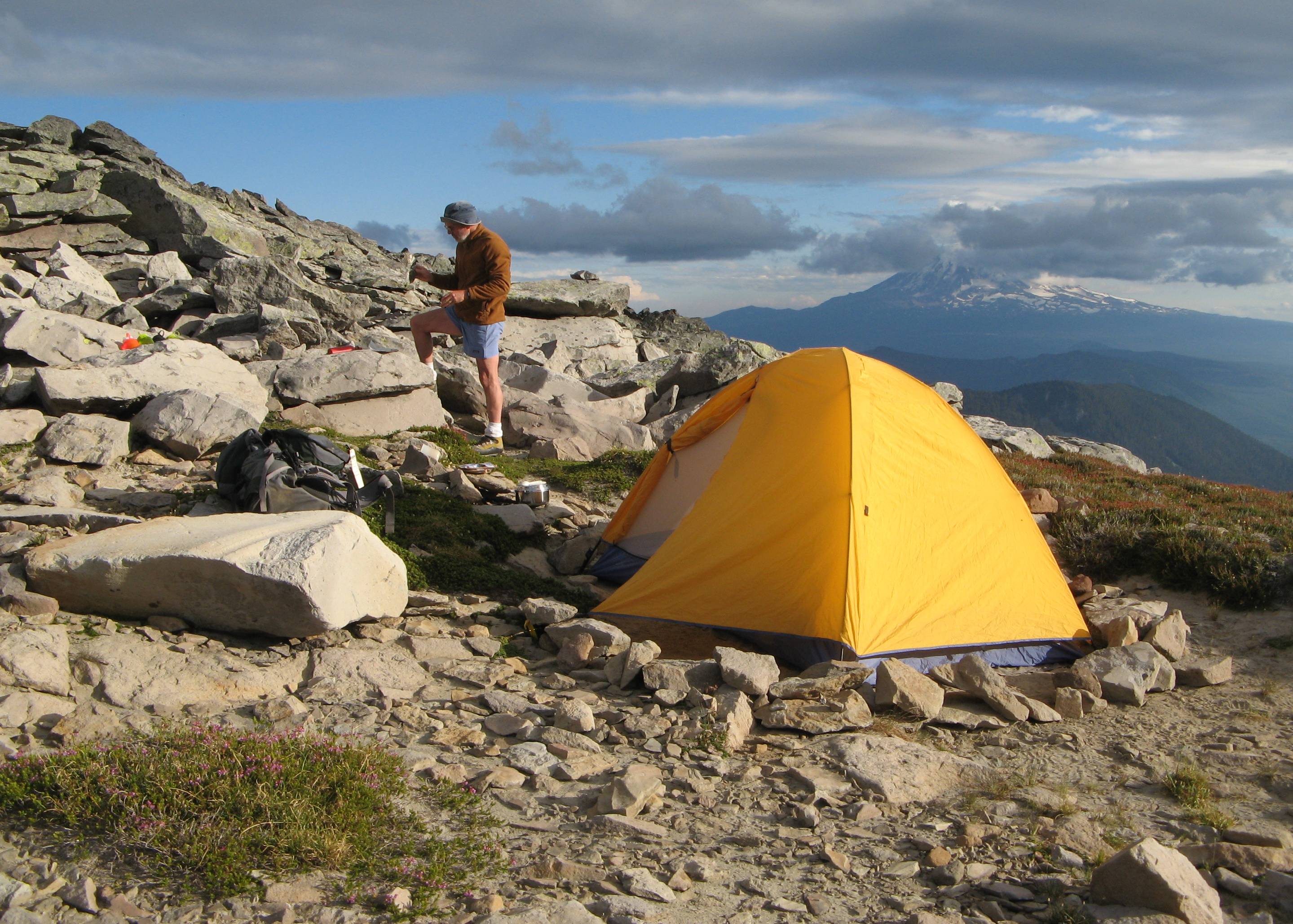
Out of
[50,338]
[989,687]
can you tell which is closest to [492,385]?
[50,338]

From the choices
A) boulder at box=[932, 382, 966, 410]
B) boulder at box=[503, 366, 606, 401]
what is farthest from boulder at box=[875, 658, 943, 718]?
boulder at box=[932, 382, 966, 410]

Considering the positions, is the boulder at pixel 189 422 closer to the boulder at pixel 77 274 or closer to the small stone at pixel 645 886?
the small stone at pixel 645 886

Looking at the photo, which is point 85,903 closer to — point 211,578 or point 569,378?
point 211,578

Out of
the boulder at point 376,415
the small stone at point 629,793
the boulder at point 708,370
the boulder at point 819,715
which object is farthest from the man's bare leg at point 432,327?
the small stone at point 629,793

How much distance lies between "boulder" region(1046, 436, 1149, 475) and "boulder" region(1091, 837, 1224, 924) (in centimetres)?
1837

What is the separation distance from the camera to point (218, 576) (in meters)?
6.24

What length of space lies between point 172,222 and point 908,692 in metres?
24.9

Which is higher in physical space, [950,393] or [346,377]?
[346,377]

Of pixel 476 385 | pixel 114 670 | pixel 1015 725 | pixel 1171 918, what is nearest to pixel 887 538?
pixel 1015 725

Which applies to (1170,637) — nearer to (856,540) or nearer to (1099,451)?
(856,540)

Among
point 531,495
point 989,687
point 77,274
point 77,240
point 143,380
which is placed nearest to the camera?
point 989,687

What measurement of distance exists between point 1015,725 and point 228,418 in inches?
349

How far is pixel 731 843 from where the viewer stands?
468 centimetres

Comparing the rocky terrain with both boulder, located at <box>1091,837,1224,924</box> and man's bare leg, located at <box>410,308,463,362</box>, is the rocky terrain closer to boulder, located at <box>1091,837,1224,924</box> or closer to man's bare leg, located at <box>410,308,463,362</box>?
boulder, located at <box>1091,837,1224,924</box>
